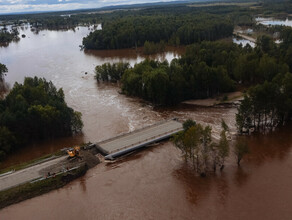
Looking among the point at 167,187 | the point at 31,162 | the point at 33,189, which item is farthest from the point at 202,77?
the point at 33,189

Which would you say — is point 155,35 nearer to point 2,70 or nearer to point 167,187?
point 2,70

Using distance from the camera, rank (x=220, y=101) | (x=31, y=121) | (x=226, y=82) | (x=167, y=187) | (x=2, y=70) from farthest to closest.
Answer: (x=2, y=70) → (x=226, y=82) → (x=220, y=101) → (x=31, y=121) → (x=167, y=187)

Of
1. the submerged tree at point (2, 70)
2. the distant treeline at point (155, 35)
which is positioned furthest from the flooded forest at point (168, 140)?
the distant treeline at point (155, 35)

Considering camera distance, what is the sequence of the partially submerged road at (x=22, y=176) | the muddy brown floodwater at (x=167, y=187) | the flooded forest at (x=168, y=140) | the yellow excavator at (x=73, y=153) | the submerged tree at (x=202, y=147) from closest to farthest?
the muddy brown floodwater at (x=167, y=187) → the flooded forest at (x=168, y=140) → the submerged tree at (x=202, y=147) → the partially submerged road at (x=22, y=176) → the yellow excavator at (x=73, y=153)

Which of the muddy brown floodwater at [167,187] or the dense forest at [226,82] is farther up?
the dense forest at [226,82]

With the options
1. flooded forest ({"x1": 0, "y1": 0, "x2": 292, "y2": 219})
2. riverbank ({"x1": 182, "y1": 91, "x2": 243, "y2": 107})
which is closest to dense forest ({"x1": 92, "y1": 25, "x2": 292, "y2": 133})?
flooded forest ({"x1": 0, "y1": 0, "x2": 292, "y2": 219})

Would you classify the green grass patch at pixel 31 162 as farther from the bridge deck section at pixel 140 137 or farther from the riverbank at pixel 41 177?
the bridge deck section at pixel 140 137
